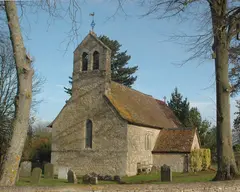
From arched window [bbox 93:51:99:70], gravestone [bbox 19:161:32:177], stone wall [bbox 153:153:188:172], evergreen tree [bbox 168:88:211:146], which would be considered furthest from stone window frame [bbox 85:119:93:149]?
evergreen tree [bbox 168:88:211:146]

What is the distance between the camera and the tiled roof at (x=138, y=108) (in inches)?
1037

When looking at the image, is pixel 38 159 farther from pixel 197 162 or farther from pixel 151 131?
pixel 197 162

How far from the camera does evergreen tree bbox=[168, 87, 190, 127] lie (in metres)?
42.2

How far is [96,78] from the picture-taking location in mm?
27000

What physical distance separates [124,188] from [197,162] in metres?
20.7

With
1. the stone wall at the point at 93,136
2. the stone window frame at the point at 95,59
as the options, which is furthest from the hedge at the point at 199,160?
the stone window frame at the point at 95,59

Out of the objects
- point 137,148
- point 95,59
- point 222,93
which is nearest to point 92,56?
point 95,59

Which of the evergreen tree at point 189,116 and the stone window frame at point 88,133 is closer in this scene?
the stone window frame at point 88,133

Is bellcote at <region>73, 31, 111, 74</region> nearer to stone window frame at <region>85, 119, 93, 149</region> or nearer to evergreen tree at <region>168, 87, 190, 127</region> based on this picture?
stone window frame at <region>85, 119, 93, 149</region>

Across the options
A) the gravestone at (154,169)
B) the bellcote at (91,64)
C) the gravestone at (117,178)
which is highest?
the bellcote at (91,64)

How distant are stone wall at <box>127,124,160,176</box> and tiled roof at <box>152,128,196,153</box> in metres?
0.98

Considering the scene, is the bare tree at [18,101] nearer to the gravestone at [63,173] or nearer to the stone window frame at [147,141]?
the gravestone at [63,173]

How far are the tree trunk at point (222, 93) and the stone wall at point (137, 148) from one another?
14016mm

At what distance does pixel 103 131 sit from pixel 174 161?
22.0ft
